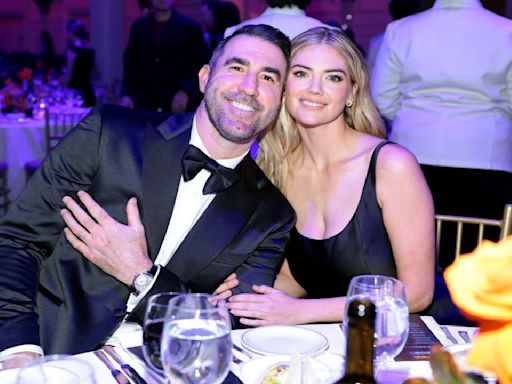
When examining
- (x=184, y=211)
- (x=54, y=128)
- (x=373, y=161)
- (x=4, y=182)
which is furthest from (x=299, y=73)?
(x=54, y=128)

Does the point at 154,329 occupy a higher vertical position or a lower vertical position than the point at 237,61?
lower

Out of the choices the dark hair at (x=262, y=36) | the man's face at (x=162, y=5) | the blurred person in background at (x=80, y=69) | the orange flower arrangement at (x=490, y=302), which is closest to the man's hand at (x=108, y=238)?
the dark hair at (x=262, y=36)

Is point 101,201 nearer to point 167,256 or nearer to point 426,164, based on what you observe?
point 167,256

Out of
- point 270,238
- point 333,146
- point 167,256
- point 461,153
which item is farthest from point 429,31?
point 167,256

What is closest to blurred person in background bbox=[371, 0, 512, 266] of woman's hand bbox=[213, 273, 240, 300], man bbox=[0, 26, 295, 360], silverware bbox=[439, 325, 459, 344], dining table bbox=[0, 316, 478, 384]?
man bbox=[0, 26, 295, 360]

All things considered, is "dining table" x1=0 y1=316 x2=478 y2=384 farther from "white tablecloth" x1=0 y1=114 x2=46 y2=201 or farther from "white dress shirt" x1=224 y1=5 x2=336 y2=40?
"white tablecloth" x1=0 y1=114 x2=46 y2=201

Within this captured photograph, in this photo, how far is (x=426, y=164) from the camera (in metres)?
3.66

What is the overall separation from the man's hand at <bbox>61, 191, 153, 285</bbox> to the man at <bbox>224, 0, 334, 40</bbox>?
1.97m

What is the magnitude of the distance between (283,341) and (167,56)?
4.92 metres

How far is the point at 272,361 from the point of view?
1.38m

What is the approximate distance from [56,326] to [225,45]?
3.46 ft

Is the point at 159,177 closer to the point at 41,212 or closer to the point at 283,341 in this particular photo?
the point at 41,212

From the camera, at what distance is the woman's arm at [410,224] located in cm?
223

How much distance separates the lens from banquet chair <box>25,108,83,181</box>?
211 inches
